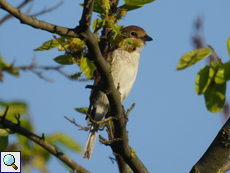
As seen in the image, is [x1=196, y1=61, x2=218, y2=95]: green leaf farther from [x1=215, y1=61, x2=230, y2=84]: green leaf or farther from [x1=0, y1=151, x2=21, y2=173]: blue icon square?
[x1=0, y1=151, x2=21, y2=173]: blue icon square

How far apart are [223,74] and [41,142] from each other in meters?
1.83

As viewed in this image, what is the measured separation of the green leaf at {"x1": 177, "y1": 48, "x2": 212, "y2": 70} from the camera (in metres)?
1.65

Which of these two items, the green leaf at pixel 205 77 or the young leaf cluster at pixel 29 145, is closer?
the green leaf at pixel 205 77

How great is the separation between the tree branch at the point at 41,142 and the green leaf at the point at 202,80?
1.61 meters

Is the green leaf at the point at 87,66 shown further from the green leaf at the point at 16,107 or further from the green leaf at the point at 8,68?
the green leaf at the point at 8,68

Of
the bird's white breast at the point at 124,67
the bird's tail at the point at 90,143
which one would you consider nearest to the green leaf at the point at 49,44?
the bird's white breast at the point at 124,67

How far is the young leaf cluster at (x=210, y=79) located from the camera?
1.66m

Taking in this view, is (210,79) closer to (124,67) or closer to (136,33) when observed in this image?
(124,67)

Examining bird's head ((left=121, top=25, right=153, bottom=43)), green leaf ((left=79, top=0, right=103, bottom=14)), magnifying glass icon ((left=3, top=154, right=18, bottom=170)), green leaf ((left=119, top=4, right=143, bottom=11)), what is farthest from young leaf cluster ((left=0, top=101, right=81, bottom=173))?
bird's head ((left=121, top=25, right=153, bottom=43))

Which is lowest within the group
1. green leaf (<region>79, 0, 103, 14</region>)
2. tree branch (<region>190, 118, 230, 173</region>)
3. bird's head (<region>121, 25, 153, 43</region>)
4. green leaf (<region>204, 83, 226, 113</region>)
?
tree branch (<region>190, 118, 230, 173</region>)

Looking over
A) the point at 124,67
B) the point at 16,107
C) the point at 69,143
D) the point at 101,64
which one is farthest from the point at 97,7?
the point at 124,67

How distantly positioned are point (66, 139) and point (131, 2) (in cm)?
134

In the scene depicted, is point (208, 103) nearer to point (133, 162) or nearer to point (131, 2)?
point (131, 2)

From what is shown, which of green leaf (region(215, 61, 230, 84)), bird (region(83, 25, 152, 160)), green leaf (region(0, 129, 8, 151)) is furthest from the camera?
bird (region(83, 25, 152, 160))
